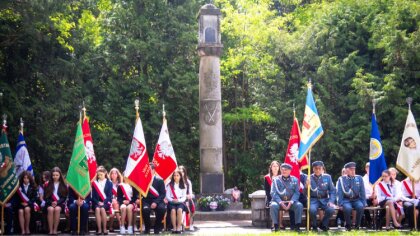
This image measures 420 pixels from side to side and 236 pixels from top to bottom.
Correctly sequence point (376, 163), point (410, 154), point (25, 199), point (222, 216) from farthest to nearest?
point (222, 216) < point (376, 163) < point (410, 154) < point (25, 199)

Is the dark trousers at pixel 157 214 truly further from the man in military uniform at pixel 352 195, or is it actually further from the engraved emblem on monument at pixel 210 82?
the engraved emblem on monument at pixel 210 82

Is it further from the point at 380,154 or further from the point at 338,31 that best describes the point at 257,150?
the point at 380,154

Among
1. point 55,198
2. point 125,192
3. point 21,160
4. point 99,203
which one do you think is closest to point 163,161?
A: point 125,192

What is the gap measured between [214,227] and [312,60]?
14.3m

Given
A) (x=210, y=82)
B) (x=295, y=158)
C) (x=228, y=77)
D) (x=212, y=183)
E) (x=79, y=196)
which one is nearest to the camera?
(x=79, y=196)

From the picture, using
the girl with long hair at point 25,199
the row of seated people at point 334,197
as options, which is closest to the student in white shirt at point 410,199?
the row of seated people at point 334,197

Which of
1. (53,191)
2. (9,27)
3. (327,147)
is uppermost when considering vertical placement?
(9,27)

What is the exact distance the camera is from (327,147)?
28062 millimetres

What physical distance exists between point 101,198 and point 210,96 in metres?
7.53

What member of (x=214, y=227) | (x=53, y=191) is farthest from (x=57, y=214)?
(x=214, y=227)

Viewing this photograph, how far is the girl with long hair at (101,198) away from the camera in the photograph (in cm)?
1526

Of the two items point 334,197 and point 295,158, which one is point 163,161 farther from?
point 334,197

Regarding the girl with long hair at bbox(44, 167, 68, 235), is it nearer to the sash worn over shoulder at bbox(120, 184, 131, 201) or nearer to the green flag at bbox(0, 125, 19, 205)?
the green flag at bbox(0, 125, 19, 205)

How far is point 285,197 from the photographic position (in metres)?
15.4
